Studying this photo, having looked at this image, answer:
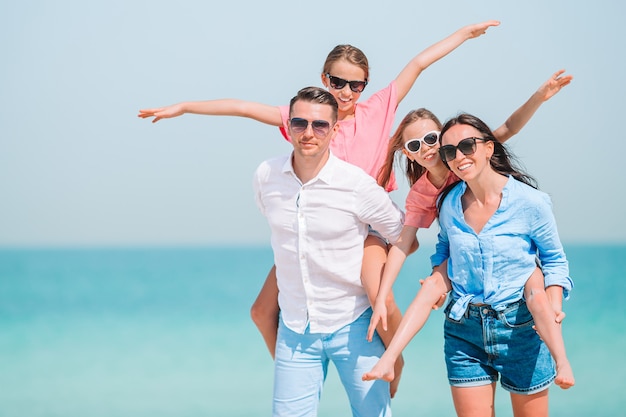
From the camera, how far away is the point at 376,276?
172 inches

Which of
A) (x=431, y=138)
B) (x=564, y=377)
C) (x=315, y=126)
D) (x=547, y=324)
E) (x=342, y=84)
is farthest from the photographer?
(x=342, y=84)

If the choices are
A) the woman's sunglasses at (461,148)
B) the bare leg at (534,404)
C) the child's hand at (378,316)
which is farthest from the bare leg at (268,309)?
the bare leg at (534,404)

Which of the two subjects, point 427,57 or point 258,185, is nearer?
point 258,185

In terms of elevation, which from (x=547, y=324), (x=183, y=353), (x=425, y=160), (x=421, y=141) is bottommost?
(x=183, y=353)

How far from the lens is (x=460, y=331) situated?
13.6 ft

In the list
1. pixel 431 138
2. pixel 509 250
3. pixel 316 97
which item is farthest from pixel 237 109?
pixel 509 250

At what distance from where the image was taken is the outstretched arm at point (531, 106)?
14.8 ft

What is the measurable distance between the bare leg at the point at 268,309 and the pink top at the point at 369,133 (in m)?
0.84

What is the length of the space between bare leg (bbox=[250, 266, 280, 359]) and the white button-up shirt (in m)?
0.41

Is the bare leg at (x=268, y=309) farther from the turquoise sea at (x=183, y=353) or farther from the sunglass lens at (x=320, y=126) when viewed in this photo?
the turquoise sea at (x=183, y=353)

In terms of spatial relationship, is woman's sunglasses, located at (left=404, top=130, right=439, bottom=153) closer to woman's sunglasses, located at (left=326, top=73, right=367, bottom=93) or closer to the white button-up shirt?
the white button-up shirt

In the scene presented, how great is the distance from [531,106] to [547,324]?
1.30 metres

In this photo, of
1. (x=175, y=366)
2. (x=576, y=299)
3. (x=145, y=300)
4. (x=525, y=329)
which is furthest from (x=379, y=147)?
(x=145, y=300)

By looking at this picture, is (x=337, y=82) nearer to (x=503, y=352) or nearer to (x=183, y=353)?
(x=503, y=352)
